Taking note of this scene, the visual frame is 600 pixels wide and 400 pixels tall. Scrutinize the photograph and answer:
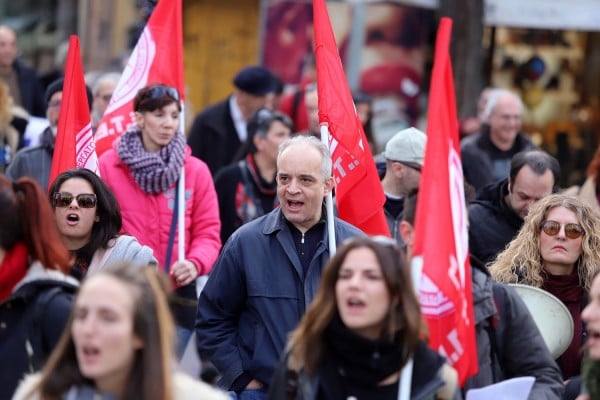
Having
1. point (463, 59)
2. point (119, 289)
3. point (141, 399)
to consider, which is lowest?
point (141, 399)

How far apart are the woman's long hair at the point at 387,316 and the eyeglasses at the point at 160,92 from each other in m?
3.88

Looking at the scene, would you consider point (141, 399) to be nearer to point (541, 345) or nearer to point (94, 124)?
point (541, 345)

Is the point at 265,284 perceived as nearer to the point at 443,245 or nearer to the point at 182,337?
the point at 443,245

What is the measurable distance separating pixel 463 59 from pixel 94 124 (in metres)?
5.67

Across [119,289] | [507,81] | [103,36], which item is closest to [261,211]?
[119,289]

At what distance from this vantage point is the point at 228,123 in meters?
12.9

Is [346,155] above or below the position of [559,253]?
above

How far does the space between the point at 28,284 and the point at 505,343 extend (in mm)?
2010

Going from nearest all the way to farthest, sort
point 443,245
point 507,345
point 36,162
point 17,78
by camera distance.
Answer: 1. point 443,245
2. point 507,345
3. point 36,162
4. point 17,78

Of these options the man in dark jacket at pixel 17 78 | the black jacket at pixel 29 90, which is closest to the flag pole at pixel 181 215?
the man in dark jacket at pixel 17 78

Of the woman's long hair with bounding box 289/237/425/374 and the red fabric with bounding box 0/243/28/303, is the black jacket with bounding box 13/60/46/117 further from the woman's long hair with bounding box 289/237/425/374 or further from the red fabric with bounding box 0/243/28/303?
the woman's long hair with bounding box 289/237/425/374

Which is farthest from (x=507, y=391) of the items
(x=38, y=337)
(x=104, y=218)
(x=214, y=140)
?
(x=214, y=140)

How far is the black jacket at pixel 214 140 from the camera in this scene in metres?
12.7

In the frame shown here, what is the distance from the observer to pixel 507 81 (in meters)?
17.8
